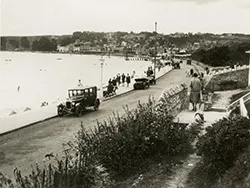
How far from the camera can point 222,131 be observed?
9.18 metres

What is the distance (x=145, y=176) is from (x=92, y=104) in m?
11.9

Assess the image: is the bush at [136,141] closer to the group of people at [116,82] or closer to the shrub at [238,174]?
the shrub at [238,174]

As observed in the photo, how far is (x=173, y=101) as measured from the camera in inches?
593

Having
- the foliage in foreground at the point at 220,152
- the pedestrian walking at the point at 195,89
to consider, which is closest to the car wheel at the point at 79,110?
Result: the pedestrian walking at the point at 195,89

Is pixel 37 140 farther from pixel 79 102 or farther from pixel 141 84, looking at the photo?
pixel 141 84

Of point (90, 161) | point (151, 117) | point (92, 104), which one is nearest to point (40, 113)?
point (92, 104)

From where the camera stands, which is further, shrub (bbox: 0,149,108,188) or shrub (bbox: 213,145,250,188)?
shrub (bbox: 0,149,108,188)

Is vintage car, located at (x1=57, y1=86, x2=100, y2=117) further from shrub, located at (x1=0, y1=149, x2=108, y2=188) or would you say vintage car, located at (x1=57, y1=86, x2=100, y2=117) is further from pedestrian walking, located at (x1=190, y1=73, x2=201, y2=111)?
shrub, located at (x1=0, y1=149, x2=108, y2=188)

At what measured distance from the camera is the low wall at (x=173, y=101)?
13.4 metres

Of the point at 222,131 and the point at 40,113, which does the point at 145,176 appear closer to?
the point at 222,131

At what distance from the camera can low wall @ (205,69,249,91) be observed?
31.4 metres

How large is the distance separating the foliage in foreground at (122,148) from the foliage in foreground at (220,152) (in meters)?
1.59

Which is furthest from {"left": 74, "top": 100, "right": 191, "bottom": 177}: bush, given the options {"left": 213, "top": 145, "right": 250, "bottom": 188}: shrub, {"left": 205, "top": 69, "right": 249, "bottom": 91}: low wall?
{"left": 205, "top": 69, "right": 249, "bottom": 91}: low wall

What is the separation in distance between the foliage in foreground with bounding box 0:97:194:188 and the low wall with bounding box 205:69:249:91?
65.0ft
